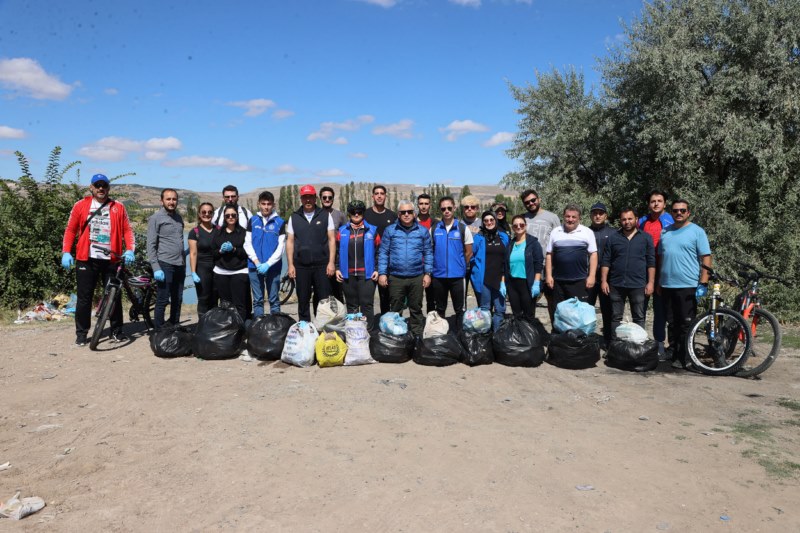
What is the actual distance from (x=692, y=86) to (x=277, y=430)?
37.4 feet

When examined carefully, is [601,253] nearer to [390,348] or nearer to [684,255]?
[684,255]

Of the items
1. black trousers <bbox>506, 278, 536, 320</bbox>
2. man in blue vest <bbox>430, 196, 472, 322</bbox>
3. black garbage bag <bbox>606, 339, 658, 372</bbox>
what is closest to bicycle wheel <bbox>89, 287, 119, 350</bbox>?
man in blue vest <bbox>430, 196, 472, 322</bbox>

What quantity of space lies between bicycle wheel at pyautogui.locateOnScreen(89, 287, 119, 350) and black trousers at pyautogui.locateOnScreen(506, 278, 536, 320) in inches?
191

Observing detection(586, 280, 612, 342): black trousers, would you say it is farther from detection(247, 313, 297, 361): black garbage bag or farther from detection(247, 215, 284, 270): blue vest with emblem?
detection(247, 215, 284, 270): blue vest with emblem

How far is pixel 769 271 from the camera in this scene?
→ 10336mm

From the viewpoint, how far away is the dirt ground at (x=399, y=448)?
120 inches

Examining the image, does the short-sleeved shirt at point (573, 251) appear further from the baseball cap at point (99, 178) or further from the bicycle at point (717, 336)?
the baseball cap at point (99, 178)

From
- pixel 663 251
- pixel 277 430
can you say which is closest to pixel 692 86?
pixel 663 251

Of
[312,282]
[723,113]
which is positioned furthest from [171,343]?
[723,113]

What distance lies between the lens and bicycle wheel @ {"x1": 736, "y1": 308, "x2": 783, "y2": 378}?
5430mm

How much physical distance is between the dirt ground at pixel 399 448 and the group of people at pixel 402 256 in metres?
0.96

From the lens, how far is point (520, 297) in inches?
262

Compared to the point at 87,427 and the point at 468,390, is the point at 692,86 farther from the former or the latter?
the point at 87,427

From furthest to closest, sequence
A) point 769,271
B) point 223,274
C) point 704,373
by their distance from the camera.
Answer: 1. point 769,271
2. point 223,274
3. point 704,373
